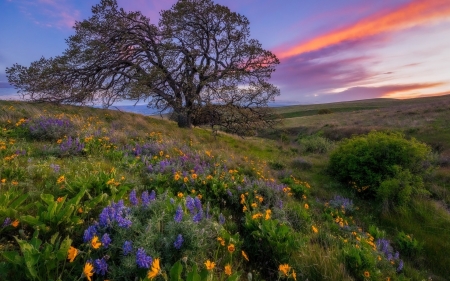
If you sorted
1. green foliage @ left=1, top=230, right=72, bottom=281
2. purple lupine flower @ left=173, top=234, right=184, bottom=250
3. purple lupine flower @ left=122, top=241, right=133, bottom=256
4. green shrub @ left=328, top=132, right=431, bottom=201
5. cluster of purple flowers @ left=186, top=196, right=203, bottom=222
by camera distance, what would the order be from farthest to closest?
green shrub @ left=328, top=132, right=431, bottom=201, cluster of purple flowers @ left=186, top=196, right=203, bottom=222, purple lupine flower @ left=173, top=234, right=184, bottom=250, purple lupine flower @ left=122, top=241, right=133, bottom=256, green foliage @ left=1, top=230, right=72, bottom=281

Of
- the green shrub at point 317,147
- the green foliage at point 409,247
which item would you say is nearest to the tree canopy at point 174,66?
the green shrub at point 317,147

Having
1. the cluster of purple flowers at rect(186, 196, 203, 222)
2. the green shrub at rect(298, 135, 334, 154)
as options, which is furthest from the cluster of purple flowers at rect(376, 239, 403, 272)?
the green shrub at rect(298, 135, 334, 154)

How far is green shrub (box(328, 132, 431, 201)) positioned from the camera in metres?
7.25

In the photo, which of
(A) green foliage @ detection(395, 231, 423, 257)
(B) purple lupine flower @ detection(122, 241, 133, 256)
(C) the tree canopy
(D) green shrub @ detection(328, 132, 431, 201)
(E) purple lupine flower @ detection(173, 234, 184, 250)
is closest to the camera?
(B) purple lupine flower @ detection(122, 241, 133, 256)

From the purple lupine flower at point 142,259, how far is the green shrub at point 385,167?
7.29 meters

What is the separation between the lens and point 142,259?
196 centimetres

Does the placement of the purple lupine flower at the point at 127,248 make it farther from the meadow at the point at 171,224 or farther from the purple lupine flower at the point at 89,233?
the purple lupine flower at the point at 89,233

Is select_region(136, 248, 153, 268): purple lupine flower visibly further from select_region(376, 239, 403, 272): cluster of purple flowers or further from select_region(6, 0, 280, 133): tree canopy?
select_region(6, 0, 280, 133): tree canopy

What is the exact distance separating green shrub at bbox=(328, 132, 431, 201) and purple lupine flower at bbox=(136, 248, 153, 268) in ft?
23.9

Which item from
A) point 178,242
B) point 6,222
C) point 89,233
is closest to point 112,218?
point 89,233

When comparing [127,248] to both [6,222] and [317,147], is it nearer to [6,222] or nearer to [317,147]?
[6,222]

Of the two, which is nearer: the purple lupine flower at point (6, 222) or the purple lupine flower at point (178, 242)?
the purple lupine flower at point (178, 242)

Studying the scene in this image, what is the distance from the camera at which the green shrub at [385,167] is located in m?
7.25

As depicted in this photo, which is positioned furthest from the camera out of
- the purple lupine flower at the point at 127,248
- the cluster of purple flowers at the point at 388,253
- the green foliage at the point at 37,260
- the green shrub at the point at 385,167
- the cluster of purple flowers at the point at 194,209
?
the green shrub at the point at 385,167
